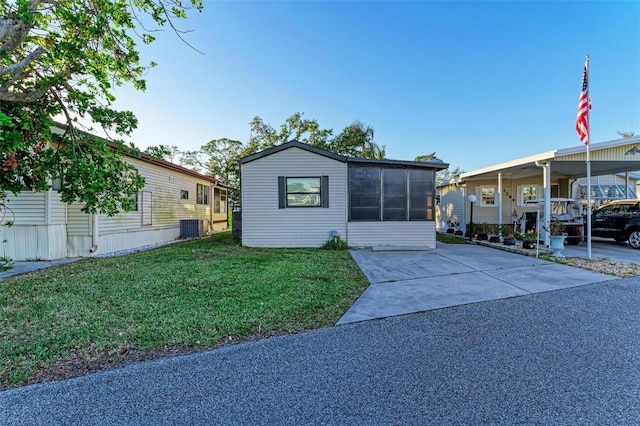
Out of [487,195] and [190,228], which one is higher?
[487,195]

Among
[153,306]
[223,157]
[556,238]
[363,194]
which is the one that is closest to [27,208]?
[153,306]

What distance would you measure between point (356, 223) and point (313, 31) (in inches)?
332

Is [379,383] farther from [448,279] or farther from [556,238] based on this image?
[556,238]

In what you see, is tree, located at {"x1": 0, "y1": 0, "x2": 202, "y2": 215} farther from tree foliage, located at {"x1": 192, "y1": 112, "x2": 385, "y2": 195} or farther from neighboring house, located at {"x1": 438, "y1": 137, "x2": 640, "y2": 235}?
tree foliage, located at {"x1": 192, "y1": 112, "x2": 385, "y2": 195}

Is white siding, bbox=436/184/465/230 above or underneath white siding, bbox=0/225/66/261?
above

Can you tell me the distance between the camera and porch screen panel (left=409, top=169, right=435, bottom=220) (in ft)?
32.9

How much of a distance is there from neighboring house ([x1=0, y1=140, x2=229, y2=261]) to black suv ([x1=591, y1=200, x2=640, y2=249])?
53.0 feet

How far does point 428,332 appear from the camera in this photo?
10.9 ft

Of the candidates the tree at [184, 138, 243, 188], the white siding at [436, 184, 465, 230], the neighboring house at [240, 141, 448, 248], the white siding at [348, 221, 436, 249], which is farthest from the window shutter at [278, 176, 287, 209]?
the tree at [184, 138, 243, 188]

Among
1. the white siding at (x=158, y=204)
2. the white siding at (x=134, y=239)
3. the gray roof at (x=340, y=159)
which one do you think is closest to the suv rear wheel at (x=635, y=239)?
the gray roof at (x=340, y=159)

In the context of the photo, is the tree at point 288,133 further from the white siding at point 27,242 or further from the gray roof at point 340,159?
the white siding at point 27,242

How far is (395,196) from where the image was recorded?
10.0 m

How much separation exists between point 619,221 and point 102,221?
17.3 meters

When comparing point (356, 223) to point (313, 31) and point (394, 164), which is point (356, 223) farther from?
point (313, 31)
